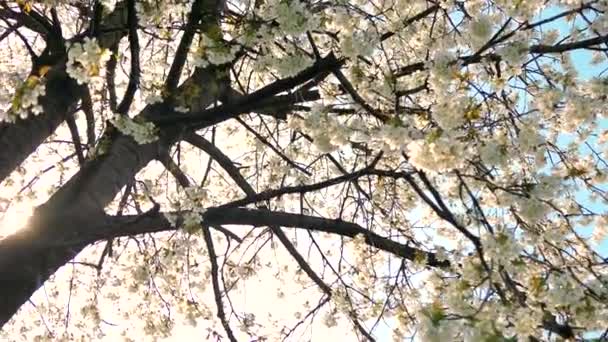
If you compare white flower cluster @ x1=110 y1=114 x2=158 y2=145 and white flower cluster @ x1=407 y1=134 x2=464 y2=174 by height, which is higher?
white flower cluster @ x1=110 y1=114 x2=158 y2=145

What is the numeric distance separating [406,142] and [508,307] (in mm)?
847

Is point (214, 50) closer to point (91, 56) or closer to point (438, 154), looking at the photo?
point (91, 56)

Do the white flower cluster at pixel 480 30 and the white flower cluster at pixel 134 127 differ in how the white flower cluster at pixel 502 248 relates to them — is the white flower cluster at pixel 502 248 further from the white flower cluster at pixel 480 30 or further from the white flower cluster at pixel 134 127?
the white flower cluster at pixel 134 127

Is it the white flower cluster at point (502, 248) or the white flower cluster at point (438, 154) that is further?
the white flower cluster at point (502, 248)

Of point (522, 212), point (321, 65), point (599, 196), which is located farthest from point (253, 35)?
point (599, 196)

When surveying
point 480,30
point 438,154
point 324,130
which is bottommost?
point 438,154

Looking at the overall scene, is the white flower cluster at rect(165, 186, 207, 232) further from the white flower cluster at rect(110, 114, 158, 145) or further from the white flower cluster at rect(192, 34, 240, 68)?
the white flower cluster at rect(192, 34, 240, 68)

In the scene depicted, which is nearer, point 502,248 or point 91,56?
point 502,248

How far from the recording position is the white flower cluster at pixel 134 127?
414 centimetres

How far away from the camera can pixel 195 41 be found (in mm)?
4492

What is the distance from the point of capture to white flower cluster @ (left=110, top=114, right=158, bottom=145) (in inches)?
163

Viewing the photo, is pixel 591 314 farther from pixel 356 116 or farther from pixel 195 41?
pixel 195 41

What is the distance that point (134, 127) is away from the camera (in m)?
4.18

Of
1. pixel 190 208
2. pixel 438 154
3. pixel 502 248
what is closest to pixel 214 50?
pixel 190 208
